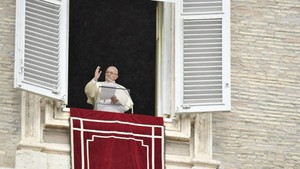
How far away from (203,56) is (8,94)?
2293 mm

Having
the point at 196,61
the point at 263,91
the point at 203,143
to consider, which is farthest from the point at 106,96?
the point at 263,91

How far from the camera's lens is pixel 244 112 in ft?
116

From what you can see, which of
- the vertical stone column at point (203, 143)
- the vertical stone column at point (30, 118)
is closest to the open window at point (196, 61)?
the vertical stone column at point (203, 143)

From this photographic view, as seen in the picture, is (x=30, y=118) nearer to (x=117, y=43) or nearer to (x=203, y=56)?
(x=117, y=43)

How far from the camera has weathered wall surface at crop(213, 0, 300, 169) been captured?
115ft

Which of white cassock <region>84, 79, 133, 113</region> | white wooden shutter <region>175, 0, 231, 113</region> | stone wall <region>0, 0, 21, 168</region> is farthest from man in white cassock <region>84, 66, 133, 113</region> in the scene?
stone wall <region>0, 0, 21, 168</region>

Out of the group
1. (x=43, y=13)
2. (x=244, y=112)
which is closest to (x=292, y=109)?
(x=244, y=112)

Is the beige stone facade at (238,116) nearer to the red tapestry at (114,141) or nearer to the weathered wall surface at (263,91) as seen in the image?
the weathered wall surface at (263,91)

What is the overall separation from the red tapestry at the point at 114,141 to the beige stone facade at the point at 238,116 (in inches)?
5.4

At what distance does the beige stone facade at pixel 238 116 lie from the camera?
112 ft

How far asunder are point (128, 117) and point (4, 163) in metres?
1.52

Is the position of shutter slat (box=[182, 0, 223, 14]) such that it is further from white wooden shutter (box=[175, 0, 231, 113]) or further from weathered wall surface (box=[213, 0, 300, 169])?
weathered wall surface (box=[213, 0, 300, 169])

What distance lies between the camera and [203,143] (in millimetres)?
34750

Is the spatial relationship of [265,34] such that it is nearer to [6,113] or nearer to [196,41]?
[196,41]
